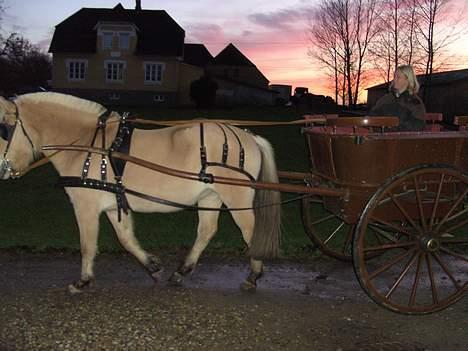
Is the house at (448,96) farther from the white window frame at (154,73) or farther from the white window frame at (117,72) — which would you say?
the white window frame at (117,72)

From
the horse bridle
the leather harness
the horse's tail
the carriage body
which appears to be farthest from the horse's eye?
the carriage body

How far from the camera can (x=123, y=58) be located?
4816cm

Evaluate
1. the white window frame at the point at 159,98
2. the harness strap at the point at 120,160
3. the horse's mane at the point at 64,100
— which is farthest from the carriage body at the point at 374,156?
the white window frame at the point at 159,98

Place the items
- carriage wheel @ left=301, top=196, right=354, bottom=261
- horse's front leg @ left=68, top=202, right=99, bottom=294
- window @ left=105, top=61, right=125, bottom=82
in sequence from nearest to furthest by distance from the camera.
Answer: horse's front leg @ left=68, top=202, right=99, bottom=294 → carriage wheel @ left=301, top=196, right=354, bottom=261 → window @ left=105, top=61, right=125, bottom=82

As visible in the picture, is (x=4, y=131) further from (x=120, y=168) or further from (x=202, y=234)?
(x=202, y=234)

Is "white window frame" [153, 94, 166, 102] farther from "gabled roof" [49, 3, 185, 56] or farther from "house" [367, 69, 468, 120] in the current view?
"house" [367, 69, 468, 120]

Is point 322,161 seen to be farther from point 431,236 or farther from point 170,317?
point 170,317

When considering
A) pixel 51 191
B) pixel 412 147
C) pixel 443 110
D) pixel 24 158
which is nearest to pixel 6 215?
pixel 51 191

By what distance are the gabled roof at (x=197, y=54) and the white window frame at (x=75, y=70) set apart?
14.9 metres

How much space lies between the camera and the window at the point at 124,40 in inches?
1873

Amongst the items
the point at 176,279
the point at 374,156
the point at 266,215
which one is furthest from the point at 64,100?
the point at 374,156

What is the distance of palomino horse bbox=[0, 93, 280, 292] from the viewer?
17.5 feet

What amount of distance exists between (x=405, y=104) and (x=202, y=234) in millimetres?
2555

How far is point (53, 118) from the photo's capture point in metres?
5.46
